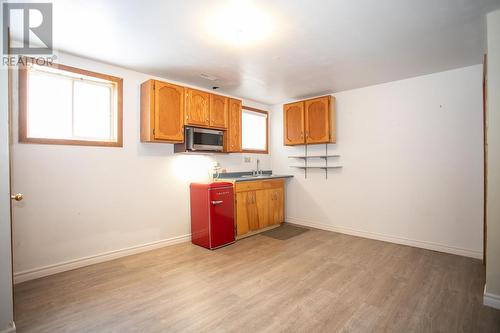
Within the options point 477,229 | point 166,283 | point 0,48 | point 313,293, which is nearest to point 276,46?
point 0,48

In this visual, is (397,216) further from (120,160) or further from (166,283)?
(120,160)

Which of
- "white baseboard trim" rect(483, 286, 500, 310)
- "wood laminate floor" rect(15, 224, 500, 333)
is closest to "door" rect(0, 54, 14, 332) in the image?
"wood laminate floor" rect(15, 224, 500, 333)

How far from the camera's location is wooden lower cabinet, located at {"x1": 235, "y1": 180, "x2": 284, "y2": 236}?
4000 mm

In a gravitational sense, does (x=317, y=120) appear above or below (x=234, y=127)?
above

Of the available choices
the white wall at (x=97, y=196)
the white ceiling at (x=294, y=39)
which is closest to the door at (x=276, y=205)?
the white wall at (x=97, y=196)

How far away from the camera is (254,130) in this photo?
17.3ft

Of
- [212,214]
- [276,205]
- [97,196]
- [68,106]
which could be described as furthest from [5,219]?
[276,205]

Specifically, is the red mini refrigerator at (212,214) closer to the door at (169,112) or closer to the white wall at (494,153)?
the door at (169,112)

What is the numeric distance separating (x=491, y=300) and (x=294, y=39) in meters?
2.94

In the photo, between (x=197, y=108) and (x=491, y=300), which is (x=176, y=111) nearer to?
(x=197, y=108)

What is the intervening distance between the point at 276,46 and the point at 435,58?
1.97 m

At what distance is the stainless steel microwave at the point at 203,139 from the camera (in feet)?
11.8

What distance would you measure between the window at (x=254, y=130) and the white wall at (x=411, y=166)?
129 centimetres

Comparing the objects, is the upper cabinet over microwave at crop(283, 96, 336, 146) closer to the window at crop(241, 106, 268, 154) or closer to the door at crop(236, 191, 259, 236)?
the window at crop(241, 106, 268, 154)
